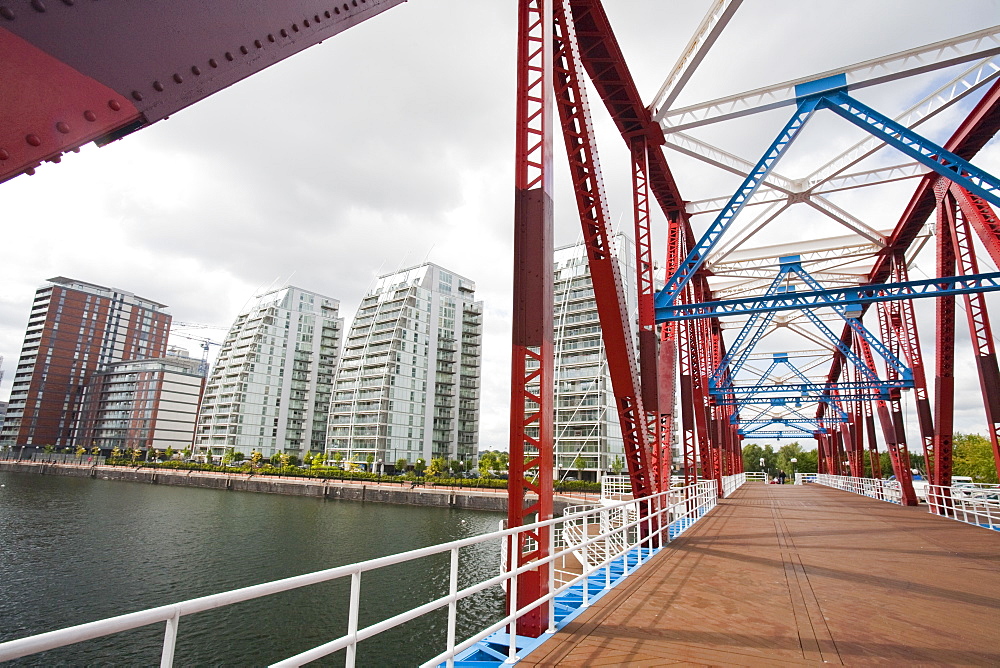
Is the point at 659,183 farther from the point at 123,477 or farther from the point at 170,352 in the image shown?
the point at 170,352

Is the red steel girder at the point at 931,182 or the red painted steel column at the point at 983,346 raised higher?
the red steel girder at the point at 931,182

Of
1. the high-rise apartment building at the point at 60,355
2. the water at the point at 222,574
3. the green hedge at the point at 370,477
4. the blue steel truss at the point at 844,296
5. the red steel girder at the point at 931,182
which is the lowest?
the water at the point at 222,574

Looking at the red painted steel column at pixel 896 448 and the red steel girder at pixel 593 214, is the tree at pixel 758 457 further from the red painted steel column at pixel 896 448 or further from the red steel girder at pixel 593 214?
the red steel girder at pixel 593 214

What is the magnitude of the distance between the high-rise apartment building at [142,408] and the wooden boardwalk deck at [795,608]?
118 metres

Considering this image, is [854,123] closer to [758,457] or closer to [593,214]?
[593,214]

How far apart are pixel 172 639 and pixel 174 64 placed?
7.47ft

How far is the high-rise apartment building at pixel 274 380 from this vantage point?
9162cm

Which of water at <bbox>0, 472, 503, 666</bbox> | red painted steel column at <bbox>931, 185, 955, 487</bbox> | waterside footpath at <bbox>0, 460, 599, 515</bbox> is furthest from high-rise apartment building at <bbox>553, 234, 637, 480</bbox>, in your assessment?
red painted steel column at <bbox>931, 185, 955, 487</bbox>

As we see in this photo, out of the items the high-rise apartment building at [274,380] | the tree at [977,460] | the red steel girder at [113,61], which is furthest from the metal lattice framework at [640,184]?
the high-rise apartment building at [274,380]

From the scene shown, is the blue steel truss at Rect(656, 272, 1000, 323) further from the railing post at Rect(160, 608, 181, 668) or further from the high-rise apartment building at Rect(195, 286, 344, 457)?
the high-rise apartment building at Rect(195, 286, 344, 457)

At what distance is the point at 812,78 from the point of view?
12.8 metres

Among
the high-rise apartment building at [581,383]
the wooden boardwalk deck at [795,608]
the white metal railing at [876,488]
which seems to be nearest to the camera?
the wooden boardwalk deck at [795,608]

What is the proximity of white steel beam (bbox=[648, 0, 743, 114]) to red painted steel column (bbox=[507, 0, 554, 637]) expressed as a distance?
6.27m

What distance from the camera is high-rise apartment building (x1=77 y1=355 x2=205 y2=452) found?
10650cm
